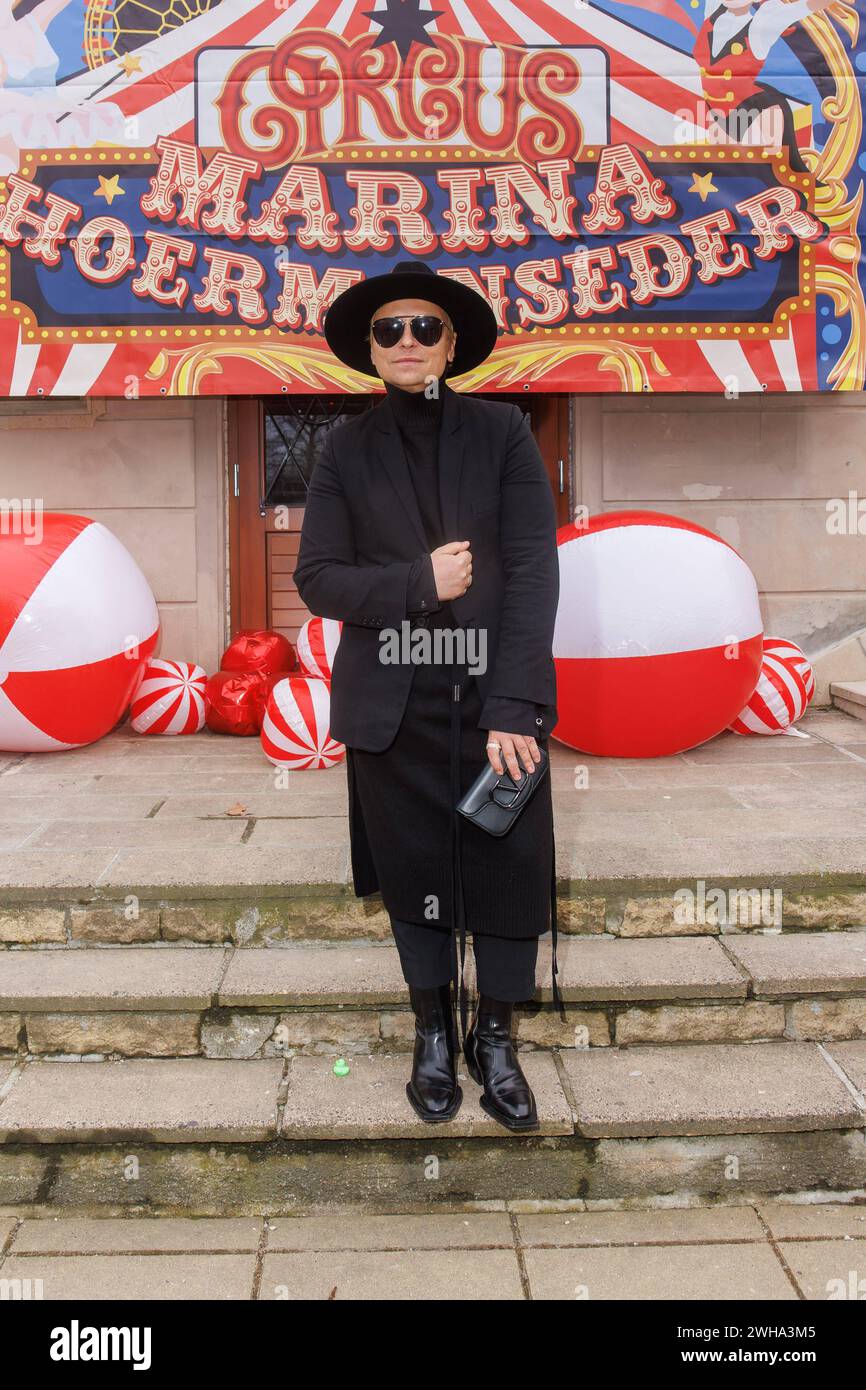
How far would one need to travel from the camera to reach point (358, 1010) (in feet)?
9.91

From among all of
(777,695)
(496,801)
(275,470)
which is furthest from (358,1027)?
(275,470)

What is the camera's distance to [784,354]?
17.8 feet

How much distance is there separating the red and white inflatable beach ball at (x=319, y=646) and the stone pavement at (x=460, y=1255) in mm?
2973

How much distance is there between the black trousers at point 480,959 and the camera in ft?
8.45

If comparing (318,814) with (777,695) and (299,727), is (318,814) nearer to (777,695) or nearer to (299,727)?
(299,727)

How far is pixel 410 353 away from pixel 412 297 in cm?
17

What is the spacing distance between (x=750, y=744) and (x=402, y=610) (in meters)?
3.47

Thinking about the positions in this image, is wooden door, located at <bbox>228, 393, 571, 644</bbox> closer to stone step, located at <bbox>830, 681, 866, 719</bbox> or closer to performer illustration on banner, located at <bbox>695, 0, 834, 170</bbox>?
performer illustration on banner, located at <bbox>695, 0, 834, 170</bbox>

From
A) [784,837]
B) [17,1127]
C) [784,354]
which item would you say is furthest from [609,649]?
[17,1127]

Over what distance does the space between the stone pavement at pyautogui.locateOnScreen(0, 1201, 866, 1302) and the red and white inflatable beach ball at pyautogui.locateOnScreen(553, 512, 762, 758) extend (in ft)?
7.81

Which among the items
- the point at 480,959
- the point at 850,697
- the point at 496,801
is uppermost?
the point at 496,801

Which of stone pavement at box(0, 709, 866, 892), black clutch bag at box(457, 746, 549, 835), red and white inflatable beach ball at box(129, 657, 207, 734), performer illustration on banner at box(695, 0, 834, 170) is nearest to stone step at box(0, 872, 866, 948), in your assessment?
stone pavement at box(0, 709, 866, 892)

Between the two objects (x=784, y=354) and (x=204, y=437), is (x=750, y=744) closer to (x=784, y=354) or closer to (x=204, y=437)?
(x=784, y=354)

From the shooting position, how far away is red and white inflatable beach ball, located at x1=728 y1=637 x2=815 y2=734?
214 inches
